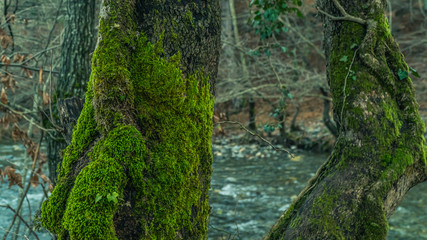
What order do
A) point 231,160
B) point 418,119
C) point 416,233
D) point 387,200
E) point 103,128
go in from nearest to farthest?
point 103,128
point 387,200
point 418,119
point 416,233
point 231,160

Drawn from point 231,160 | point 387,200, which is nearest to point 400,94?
point 387,200

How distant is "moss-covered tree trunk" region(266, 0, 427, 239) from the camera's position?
294cm

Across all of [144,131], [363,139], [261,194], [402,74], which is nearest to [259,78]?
[261,194]

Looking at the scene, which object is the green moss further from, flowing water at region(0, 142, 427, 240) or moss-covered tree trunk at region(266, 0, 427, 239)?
flowing water at region(0, 142, 427, 240)

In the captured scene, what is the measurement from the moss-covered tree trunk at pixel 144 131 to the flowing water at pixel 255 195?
11.9 feet

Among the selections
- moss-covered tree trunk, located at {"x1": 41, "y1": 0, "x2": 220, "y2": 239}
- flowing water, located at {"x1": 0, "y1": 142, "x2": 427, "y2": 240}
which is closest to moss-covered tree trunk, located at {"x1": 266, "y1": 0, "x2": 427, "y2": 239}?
moss-covered tree trunk, located at {"x1": 41, "y1": 0, "x2": 220, "y2": 239}

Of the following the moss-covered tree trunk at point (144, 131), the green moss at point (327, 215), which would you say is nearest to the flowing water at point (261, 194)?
the green moss at point (327, 215)

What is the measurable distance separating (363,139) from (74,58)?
3307 millimetres

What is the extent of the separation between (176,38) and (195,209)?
0.91 m

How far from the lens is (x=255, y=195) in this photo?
975 cm

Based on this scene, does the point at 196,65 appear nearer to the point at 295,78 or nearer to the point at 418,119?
the point at 418,119

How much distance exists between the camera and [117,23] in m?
2.47

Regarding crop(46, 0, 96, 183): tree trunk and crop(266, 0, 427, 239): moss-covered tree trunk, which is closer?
crop(266, 0, 427, 239): moss-covered tree trunk

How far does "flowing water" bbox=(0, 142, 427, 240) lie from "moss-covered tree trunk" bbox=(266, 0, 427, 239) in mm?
3016
